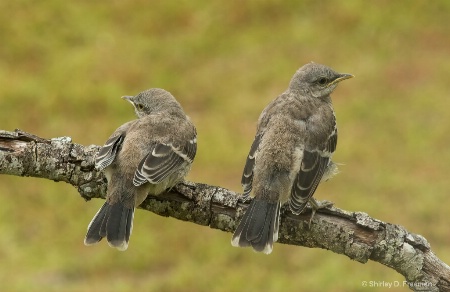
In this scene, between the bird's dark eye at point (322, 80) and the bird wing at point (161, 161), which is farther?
the bird's dark eye at point (322, 80)

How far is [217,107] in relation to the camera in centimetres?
1942

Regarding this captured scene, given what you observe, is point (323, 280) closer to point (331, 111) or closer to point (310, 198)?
point (331, 111)

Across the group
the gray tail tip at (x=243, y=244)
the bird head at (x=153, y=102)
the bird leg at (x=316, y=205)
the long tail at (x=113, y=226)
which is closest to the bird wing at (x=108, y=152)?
the long tail at (x=113, y=226)

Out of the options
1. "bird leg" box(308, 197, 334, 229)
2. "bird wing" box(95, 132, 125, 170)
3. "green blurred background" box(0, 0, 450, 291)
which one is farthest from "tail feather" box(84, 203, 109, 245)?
"green blurred background" box(0, 0, 450, 291)

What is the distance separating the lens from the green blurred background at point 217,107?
14.3m

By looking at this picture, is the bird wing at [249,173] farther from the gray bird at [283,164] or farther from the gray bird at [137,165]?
the gray bird at [137,165]

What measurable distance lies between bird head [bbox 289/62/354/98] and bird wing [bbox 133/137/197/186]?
4.13 feet

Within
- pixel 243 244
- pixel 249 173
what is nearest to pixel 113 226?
pixel 243 244

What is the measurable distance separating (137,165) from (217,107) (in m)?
11.4

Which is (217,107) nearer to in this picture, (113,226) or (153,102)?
(153,102)

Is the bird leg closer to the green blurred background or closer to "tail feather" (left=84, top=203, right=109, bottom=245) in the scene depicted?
"tail feather" (left=84, top=203, right=109, bottom=245)

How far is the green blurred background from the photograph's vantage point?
14297 millimetres

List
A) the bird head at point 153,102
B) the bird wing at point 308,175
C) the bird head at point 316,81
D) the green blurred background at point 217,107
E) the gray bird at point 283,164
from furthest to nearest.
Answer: the green blurred background at point 217,107 → the bird head at point 316,81 → the bird head at point 153,102 → the bird wing at point 308,175 → the gray bird at point 283,164

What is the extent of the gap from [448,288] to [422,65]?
13.5 m
